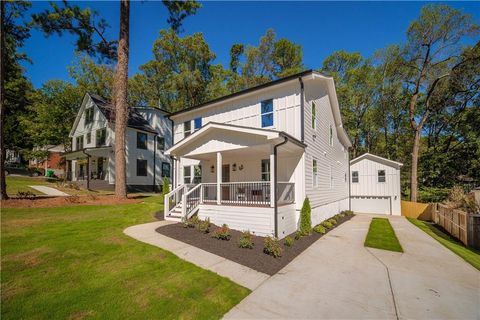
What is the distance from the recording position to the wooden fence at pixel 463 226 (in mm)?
9312

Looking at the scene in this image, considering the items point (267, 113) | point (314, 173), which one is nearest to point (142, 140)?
point (267, 113)

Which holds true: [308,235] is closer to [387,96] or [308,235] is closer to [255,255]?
[255,255]

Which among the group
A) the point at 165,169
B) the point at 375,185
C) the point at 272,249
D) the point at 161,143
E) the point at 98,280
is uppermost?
the point at 161,143

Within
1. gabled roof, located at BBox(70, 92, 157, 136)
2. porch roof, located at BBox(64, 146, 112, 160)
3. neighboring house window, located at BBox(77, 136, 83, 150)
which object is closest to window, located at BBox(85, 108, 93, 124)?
gabled roof, located at BBox(70, 92, 157, 136)

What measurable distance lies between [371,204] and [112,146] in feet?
81.3

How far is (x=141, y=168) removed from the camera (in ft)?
75.2

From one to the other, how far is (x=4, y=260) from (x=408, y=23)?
29.5 metres

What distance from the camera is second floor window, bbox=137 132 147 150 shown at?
907 inches

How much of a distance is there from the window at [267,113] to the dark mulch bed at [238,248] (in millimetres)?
5308

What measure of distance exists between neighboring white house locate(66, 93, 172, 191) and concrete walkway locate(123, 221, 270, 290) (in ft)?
50.0

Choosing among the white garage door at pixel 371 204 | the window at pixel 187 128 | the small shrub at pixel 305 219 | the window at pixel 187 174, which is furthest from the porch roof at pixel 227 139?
the white garage door at pixel 371 204

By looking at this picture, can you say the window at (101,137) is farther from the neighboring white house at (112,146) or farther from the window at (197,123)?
the window at (197,123)

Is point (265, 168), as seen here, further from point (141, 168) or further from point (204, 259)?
point (141, 168)

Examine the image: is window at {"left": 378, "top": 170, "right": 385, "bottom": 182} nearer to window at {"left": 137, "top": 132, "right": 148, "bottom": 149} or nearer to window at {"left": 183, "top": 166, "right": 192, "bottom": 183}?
window at {"left": 183, "top": 166, "right": 192, "bottom": 183}
